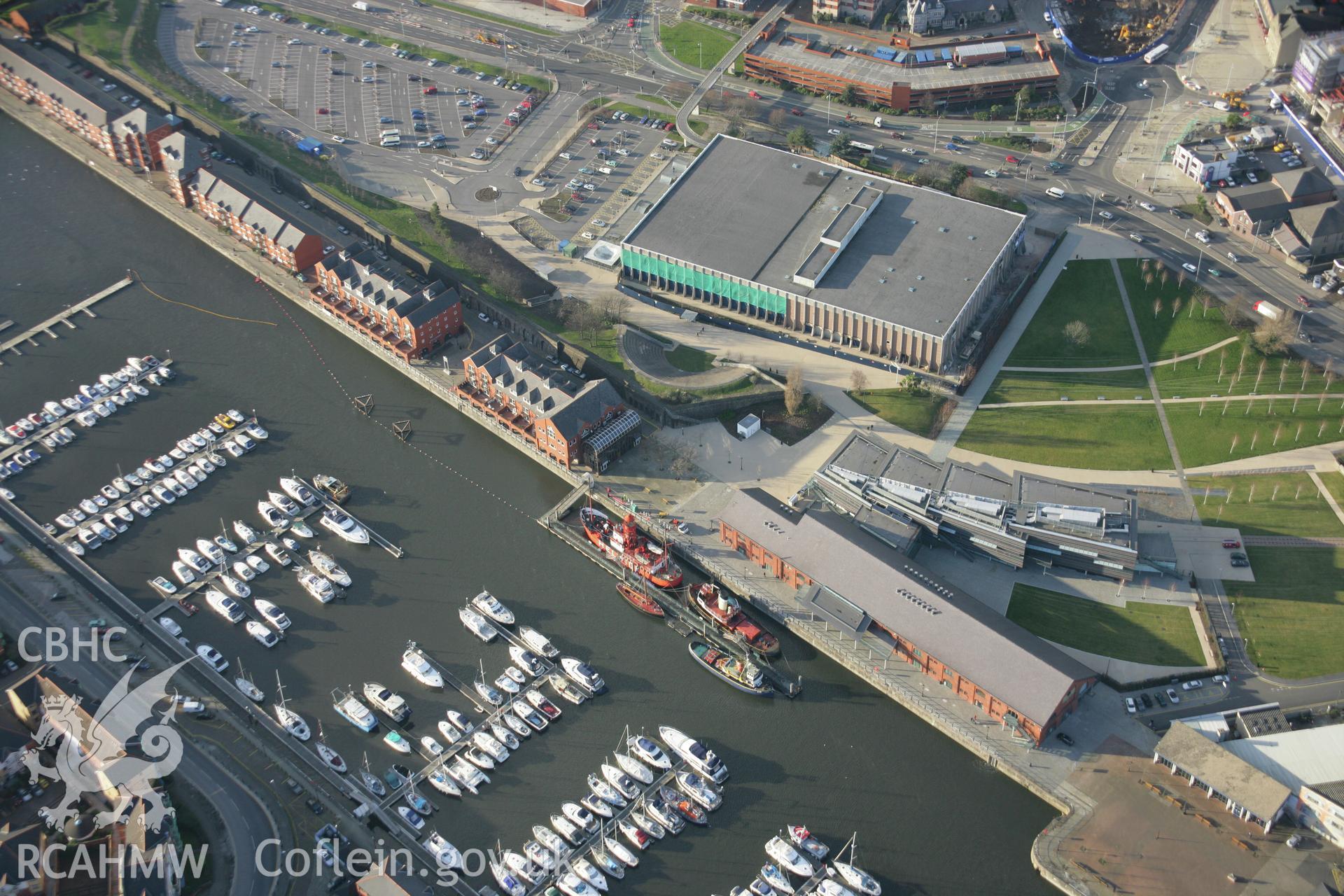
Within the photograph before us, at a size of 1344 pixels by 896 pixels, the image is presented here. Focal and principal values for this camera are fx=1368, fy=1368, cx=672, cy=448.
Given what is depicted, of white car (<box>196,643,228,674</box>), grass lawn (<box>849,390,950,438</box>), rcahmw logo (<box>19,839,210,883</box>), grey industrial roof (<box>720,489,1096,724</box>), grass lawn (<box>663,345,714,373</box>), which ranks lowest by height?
white car (<box>196,643,228,674</box>)

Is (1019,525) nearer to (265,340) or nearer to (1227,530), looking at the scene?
(1227,530)

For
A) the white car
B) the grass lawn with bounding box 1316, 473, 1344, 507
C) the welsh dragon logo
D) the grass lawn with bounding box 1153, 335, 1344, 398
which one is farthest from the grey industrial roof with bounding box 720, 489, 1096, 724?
the welsh dragon logo

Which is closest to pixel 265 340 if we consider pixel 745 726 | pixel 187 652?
pixel 187 652

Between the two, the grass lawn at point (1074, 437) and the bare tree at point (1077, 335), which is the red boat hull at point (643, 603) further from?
the bare tree at point (1077, 335)

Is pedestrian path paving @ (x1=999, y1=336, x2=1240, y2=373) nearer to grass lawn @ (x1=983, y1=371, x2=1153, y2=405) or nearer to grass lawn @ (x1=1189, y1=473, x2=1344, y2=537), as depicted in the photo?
grass lawn @ (x1=983, y1=371, x2=1153, y2=405)

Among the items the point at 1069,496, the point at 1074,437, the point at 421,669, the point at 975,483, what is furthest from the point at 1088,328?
the point at 421,669

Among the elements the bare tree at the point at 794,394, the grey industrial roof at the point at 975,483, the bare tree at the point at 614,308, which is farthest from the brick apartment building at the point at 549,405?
the grey industrial roof at the point at 975,483

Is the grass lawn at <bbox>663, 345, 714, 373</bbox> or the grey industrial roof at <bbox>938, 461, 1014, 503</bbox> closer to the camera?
the grey industrial roof at <bbox>938, 461, 1014, 503</bbox>
